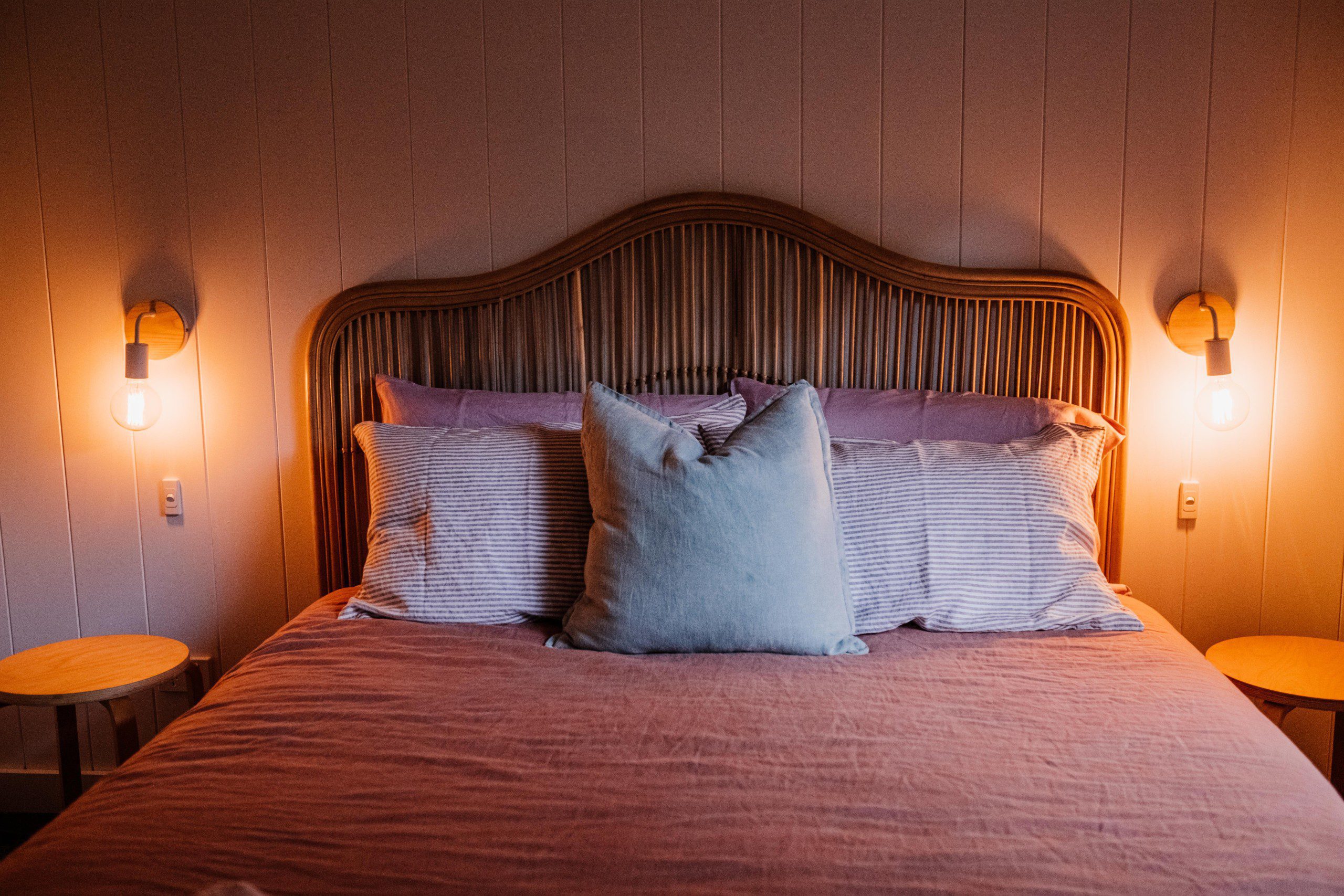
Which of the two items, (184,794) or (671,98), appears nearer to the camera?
(184,794)

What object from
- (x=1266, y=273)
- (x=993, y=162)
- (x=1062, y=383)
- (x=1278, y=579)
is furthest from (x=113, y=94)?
(x=1278, y=579)

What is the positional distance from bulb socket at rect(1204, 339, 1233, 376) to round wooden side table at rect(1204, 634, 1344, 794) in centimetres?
58

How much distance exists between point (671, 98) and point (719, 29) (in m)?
0.19

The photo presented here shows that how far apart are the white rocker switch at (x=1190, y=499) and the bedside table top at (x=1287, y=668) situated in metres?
0.30

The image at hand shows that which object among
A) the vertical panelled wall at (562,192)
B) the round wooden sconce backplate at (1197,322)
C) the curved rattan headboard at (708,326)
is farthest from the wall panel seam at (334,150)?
the round wooden sconce backplate at (1197,322)

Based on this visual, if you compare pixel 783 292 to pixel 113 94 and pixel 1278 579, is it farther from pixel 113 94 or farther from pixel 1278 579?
pixel 113 94

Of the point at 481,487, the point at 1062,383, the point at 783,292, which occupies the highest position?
the point at 783,292

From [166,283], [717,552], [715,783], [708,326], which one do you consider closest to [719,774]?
[715,783]

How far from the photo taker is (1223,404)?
6.52 ft

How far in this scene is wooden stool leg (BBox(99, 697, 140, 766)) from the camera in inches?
74.1

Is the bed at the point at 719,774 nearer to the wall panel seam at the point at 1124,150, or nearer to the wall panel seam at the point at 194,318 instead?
the wall panel seam at the point at 1124,150

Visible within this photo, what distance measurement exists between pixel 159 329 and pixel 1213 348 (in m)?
2.46

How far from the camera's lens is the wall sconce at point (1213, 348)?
194cm

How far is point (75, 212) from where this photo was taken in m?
2.21
